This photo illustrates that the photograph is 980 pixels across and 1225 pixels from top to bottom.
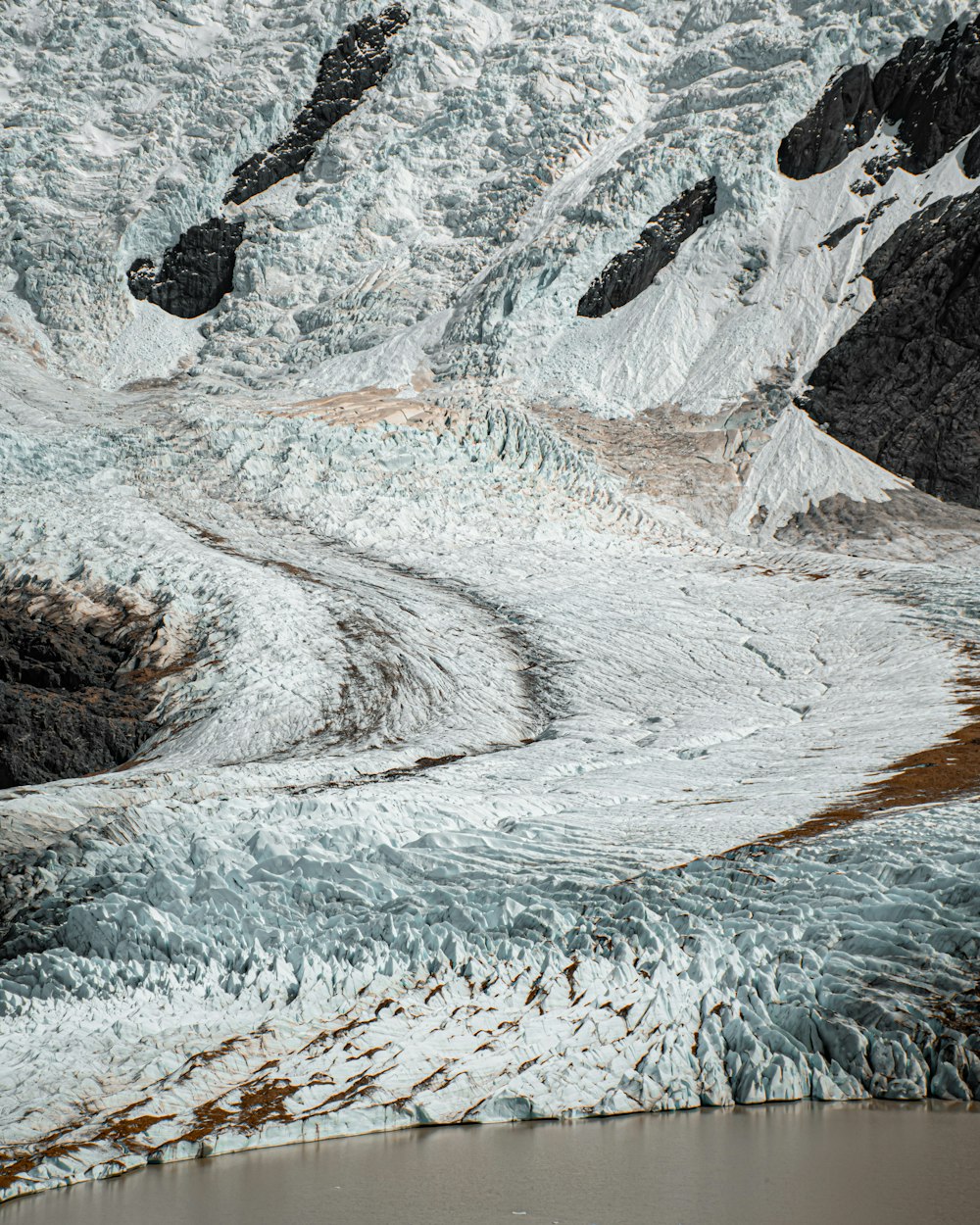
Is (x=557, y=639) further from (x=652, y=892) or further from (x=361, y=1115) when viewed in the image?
(x=361, y=1115)

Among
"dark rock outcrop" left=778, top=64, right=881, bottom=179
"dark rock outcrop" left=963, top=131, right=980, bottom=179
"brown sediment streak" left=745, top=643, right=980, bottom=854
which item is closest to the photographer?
"brown sediment streak" left=745, top=643, right=980, bottom=854

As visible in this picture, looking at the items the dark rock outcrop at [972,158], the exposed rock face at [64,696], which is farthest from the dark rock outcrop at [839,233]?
the exposed rock face at [64,696]

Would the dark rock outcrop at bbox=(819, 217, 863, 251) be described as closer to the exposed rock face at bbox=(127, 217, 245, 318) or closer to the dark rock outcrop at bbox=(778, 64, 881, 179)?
the dark rock outcrop at bbox=(778, 64, 881, 179)

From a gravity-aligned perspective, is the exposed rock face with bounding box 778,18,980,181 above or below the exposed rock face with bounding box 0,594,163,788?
above

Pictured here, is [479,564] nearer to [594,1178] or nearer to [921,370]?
[921,370]

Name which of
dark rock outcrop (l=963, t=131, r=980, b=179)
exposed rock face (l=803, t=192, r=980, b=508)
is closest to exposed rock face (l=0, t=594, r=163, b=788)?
exposed rock face (l=803, t=192, r=980, b=508)

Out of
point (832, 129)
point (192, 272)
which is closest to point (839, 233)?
point (832, 129)
